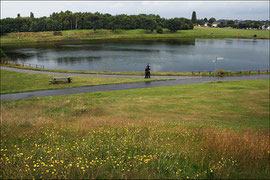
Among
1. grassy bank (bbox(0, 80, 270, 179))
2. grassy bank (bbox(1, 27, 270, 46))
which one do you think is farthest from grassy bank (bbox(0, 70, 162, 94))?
grassy bank (bbox(1, 27, 270, 46))

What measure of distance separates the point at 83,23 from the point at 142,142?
173502mm

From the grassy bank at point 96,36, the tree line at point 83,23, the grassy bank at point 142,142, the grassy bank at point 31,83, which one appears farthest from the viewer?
the tree line at point 83,23

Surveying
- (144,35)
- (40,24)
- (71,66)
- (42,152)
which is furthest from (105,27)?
(42,152)

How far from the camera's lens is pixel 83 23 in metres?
168

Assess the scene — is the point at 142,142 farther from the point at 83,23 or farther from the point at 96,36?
the point at 83,23

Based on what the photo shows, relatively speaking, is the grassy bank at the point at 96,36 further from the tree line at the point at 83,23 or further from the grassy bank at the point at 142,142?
the grassy bank at the point at 142,142

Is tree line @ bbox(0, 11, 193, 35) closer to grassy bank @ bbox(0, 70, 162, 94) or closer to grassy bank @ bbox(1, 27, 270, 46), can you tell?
grassy bank @ bbox(1, 27, 270, 46)

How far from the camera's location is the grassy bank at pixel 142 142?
243 inches

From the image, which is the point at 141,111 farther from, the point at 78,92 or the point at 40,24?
the point at 40,24

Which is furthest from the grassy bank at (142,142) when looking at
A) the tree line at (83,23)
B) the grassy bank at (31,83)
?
the tree line at (83,23)

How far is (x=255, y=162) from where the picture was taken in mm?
6941

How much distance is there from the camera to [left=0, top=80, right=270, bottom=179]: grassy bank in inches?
243

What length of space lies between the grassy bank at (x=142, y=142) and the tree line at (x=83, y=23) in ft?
483

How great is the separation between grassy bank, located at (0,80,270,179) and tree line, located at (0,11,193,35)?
483 feet
